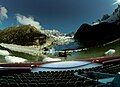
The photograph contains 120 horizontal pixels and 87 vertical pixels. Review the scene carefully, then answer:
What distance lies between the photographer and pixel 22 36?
1591 inches

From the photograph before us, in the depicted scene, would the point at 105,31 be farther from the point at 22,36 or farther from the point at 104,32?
the point at 22,36

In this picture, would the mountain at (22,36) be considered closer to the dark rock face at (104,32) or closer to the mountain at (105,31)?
the mountain at (105,31)

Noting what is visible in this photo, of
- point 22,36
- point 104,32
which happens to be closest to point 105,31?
point 104,32

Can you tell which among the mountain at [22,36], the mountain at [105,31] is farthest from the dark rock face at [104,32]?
the mountain at [22,36]

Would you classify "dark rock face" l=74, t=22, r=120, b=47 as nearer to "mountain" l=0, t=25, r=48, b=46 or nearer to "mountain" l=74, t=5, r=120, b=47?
"mountain" l=74, t=5, r=120, b=47

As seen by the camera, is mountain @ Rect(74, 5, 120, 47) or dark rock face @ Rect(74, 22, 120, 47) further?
dark rock face @ Rect(74, 22, 120, 47)

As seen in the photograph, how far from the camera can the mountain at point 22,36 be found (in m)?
36.5

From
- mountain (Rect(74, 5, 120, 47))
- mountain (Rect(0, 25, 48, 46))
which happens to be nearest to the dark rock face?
mountain (Rect(74, 5, 120, 47))

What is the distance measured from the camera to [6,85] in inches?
314

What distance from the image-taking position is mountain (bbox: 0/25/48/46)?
36.5 metres

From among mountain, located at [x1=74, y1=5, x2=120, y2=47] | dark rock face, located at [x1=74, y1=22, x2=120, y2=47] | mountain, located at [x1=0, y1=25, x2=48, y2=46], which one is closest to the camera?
mountain, located at [x1=0, y1=25, x2=48, y2=46]

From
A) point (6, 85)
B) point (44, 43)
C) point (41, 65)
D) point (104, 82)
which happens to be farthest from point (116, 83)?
point (44, 43)

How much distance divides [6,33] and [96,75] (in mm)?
29000

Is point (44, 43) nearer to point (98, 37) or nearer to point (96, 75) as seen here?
point (98, 37)
